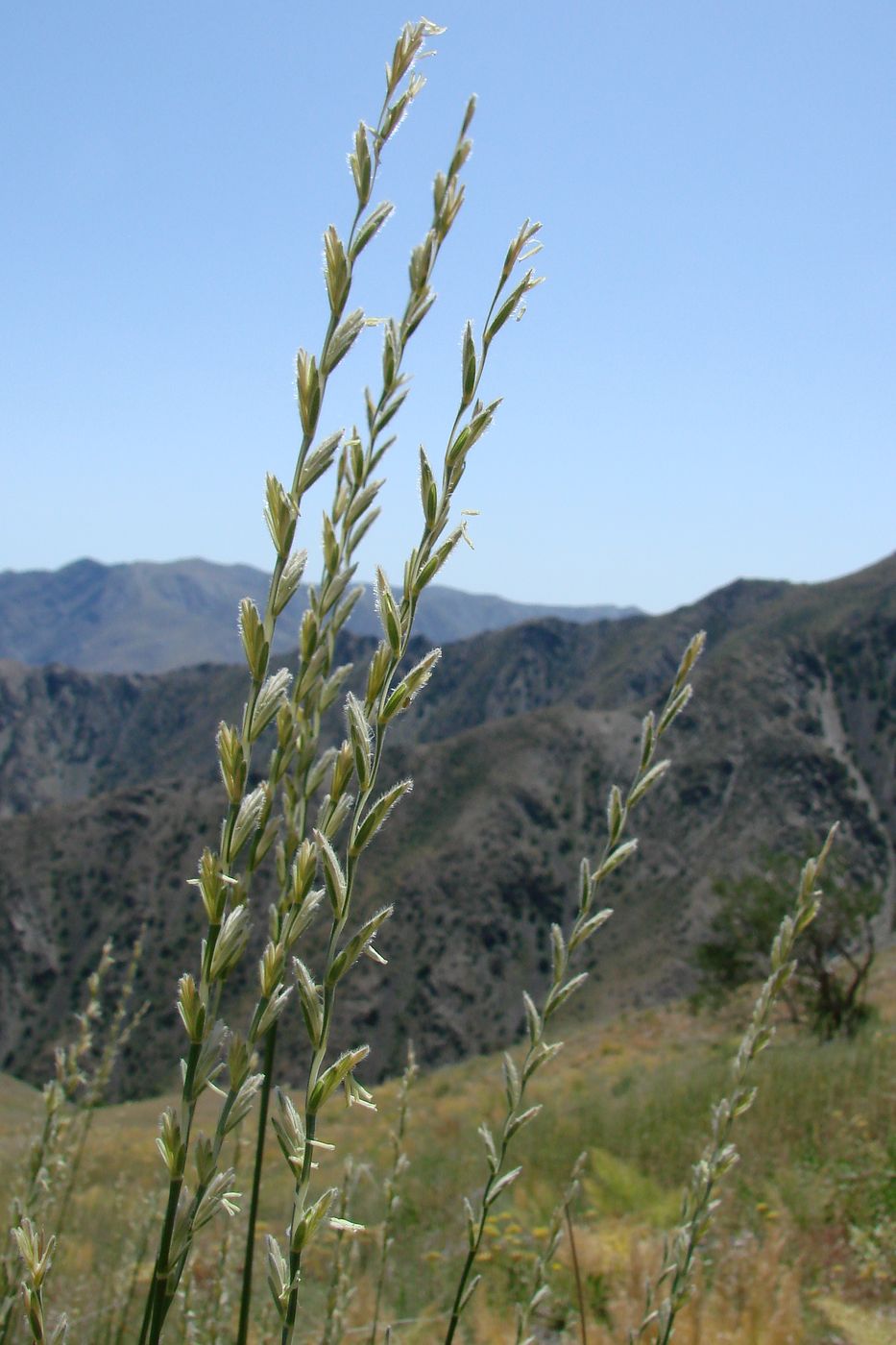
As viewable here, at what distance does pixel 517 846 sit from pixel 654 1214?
2730 inches

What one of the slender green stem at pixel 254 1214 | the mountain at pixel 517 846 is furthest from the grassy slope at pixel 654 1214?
the mountain at pixel 517 846

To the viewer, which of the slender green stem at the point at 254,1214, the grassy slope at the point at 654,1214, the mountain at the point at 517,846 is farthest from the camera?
the mountain at the point at 517,846

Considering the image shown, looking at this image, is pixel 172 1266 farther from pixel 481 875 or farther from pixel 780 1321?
pixel 481 875

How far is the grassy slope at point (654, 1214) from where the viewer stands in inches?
129

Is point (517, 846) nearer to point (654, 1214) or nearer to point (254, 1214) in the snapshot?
point (654, 1214)

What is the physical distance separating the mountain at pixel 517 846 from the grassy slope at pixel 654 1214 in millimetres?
46632

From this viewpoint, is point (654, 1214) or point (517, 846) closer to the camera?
point (654, 1214)

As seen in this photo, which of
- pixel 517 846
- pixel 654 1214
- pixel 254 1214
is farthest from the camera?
pixel 517 846

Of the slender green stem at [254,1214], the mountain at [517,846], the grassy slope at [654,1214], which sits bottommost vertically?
the mountain at [517,846]

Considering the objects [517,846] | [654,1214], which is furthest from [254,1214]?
[517,846]

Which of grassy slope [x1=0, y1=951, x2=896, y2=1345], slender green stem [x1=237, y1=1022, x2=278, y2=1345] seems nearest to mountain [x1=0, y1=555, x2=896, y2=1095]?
grassy slope [x1=0, y1=951, x2=896, y2=1345]

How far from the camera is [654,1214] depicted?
4.91m

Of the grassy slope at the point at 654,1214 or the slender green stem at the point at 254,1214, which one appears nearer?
the slender green stem at the point at 254,1214

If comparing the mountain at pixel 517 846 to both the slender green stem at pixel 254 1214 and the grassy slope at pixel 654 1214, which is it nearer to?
the grassy slope at pixel 654 1214
